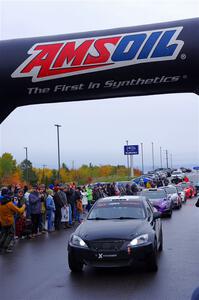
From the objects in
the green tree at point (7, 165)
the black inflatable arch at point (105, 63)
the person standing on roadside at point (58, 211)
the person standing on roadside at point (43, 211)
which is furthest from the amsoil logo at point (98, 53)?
the green tree at point (7, 165)

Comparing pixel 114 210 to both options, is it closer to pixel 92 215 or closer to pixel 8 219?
pixel 92 215

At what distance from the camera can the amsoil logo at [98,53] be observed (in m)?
7.36

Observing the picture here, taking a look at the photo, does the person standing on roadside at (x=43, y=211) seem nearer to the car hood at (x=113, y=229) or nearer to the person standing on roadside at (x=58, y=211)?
the person standing on roadside at (x=58, y=211)

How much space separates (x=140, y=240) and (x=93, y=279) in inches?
46.7

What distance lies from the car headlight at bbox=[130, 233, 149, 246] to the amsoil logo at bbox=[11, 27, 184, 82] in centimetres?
372

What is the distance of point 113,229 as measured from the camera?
9992 millimetres

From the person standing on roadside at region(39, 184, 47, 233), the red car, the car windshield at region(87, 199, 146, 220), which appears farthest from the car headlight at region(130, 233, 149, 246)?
the red car

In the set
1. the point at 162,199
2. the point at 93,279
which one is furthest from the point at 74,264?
the point at 162,199

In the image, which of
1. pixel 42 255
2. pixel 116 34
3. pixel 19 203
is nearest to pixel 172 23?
pixel 116 34

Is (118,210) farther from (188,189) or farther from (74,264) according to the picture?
(188,189)

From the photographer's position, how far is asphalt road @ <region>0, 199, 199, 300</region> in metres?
8.39

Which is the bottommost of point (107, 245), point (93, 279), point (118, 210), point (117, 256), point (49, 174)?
point (93, 279)

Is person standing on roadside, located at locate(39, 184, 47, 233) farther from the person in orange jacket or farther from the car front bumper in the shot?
the car front bumper

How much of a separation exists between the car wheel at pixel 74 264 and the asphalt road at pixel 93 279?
143 mm
